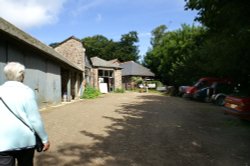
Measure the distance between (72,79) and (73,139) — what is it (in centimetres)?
2067

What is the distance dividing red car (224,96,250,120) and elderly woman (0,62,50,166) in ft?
29.7

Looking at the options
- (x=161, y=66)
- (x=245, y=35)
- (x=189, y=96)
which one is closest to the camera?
(x=245, y=35)

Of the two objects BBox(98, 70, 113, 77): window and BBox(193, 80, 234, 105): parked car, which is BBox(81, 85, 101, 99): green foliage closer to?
BBox(193, 80, 234, 105): parked car

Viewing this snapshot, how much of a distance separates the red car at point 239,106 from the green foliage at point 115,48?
215 ft

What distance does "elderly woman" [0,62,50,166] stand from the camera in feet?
11.1

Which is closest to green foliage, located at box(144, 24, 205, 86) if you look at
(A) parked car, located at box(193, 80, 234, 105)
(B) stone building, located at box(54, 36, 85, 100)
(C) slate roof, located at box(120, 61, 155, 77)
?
(C) slate roof, located at box(120, 61, 155, 77)

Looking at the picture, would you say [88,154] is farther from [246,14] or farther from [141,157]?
[246,14]

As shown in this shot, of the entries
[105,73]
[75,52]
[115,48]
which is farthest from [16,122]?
[115,48]

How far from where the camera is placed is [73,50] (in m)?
30.8

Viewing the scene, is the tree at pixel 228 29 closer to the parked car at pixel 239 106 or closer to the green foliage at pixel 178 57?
the parked car at pixel 239 106

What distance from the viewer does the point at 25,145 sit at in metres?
3.46

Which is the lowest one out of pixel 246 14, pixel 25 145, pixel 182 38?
pixel 25 145

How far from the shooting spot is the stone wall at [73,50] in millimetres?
30656

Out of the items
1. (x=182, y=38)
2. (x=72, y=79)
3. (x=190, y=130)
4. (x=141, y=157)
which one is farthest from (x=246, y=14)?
(x=182, y=38)
